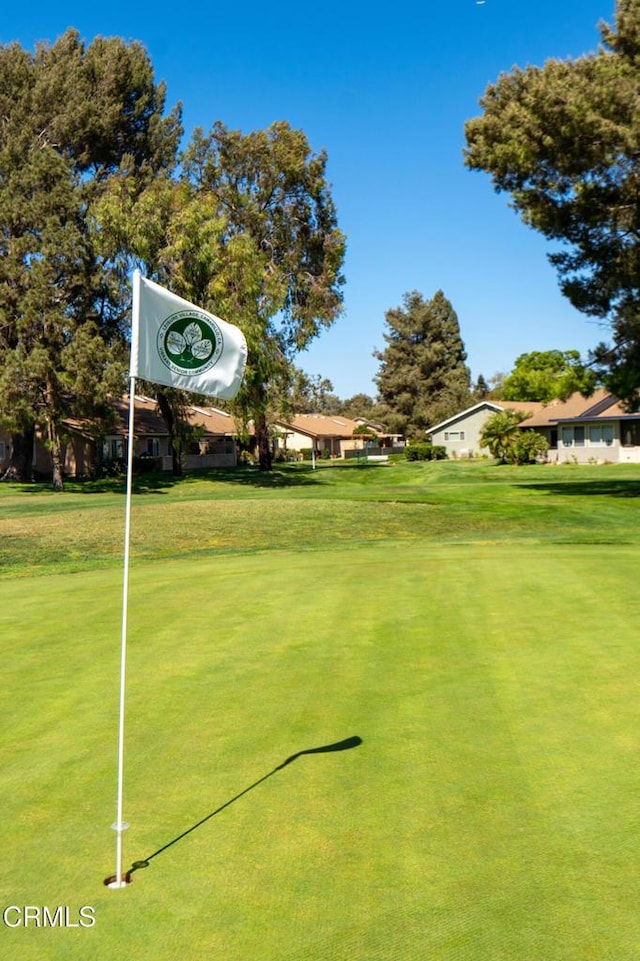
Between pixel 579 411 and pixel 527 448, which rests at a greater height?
pixel 579 411

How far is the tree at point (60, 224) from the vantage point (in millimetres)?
47094

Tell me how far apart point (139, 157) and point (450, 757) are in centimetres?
5689

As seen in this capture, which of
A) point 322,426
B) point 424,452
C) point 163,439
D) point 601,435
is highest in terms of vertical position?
point 322,426

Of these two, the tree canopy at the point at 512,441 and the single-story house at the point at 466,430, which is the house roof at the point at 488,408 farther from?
the tree canopy at the point at 512,441

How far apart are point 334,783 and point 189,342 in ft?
10.5

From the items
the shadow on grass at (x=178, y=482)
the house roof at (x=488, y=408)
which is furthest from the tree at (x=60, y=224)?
the house roof at (x=488, y=408)

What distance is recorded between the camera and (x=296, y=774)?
243 inches

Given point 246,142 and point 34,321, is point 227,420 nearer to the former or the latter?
point 246,142

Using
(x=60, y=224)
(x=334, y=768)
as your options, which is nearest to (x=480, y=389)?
(x=60, y=224)

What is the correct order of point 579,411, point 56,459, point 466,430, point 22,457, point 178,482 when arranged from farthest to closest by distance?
point 466,430, point 579,411, point 22,457, point 178,482, point 56,459

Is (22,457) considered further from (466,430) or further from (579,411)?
(466,430)

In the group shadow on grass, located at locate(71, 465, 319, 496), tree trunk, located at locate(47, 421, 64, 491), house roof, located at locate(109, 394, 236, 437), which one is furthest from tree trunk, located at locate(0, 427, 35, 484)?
house roof, located at locate(109, 394, 236, 437)

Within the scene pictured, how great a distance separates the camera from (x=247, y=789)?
5949 millimetres

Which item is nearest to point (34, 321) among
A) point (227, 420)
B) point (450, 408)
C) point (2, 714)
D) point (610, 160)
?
point (610, 160)
